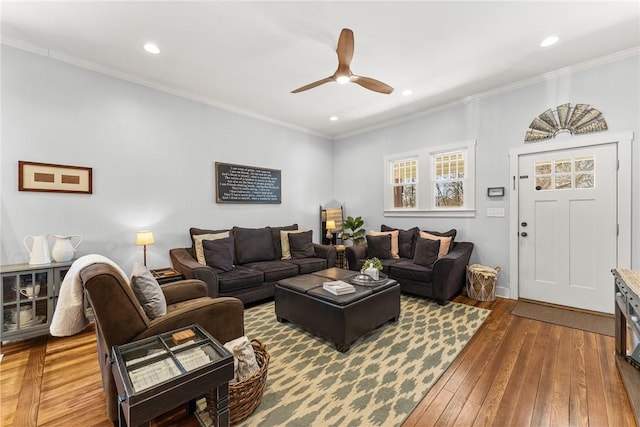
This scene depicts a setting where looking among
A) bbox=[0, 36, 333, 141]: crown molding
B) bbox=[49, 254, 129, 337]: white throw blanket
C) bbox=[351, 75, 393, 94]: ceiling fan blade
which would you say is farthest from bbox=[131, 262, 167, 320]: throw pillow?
bbox=[0, 36, 333, 141]: crown molding

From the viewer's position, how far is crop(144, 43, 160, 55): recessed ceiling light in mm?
2715

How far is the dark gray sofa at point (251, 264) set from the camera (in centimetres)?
315

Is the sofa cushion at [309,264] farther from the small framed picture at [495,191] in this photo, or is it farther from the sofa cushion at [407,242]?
the small framed picture at [495,191]

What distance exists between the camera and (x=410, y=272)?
11.8ft

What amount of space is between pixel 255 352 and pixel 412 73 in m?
3.47

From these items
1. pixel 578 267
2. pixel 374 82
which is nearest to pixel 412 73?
pixel 374 82

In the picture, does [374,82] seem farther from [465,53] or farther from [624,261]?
Result: [624,261]

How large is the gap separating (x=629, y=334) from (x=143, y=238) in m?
4.81

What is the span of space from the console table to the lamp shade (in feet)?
13.7

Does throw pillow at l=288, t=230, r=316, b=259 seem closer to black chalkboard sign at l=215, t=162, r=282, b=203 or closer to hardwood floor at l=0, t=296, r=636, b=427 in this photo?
black chalkboard sign at l=215, t=162, r=282, b=203

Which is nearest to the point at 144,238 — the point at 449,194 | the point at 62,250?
the point at 62,250

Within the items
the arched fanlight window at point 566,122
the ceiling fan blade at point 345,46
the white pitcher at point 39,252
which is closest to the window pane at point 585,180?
the arched fanlight window at point 566,122

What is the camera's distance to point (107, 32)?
2529 mm

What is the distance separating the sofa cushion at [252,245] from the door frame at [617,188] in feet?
11.5
